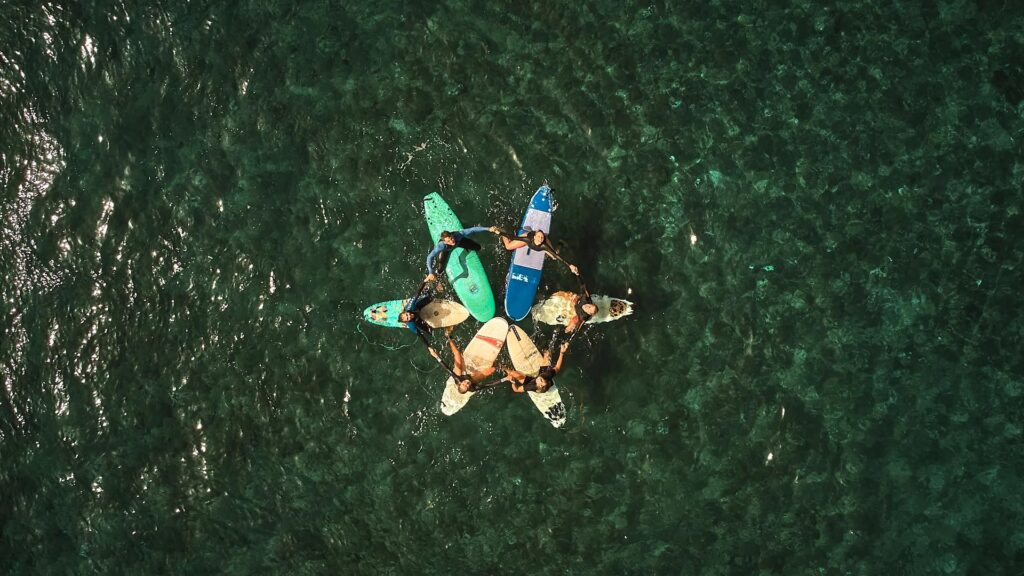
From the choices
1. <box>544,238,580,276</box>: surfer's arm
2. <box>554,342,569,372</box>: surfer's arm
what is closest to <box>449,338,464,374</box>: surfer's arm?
<box>554,342,569,372</box>: surfer's arm

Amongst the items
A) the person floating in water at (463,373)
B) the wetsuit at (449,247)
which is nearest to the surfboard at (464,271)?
the wetsuit at (449,247)

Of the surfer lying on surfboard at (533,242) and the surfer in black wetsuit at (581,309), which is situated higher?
the surfer lying on surfboard at (533,242)

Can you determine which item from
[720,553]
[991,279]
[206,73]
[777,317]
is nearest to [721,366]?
[777,317]

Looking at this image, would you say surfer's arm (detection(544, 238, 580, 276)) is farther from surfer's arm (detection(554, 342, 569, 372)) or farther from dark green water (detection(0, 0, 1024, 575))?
surfer's arm (detection(554, 342, 569, 372))

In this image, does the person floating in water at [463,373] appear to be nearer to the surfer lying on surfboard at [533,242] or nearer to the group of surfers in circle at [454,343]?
the group of surfers in circle at [454,343]

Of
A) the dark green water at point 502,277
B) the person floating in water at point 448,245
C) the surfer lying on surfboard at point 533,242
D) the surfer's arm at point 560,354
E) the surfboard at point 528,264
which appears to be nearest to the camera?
the surfer lying on surfboard at point 533,242

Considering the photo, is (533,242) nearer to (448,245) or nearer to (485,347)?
(448,245)

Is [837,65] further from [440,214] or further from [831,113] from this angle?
[440,214]
